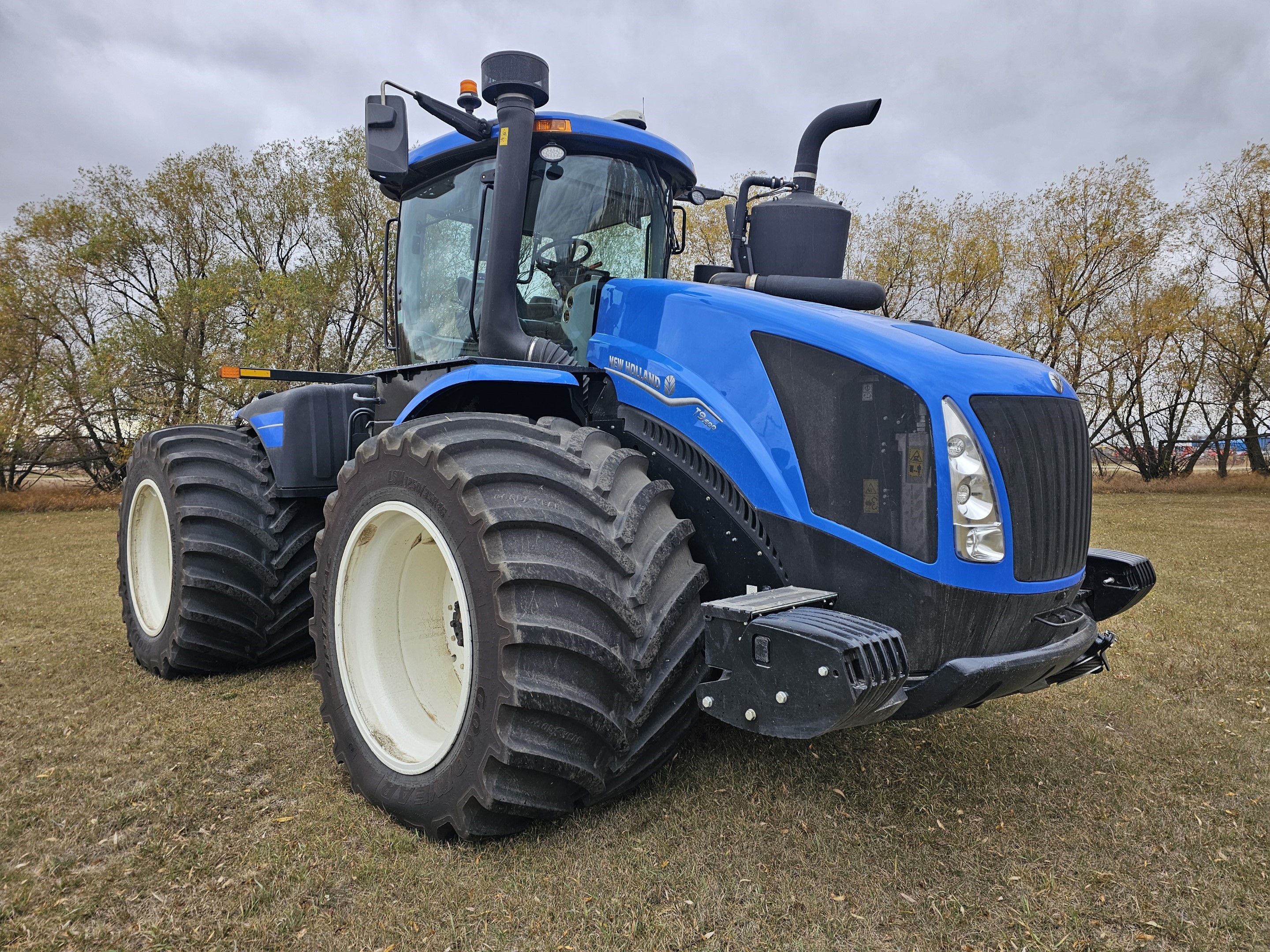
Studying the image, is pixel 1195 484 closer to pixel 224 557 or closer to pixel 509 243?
pixel 509 243

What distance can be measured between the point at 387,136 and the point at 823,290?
1.69 m

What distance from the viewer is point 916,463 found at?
213 cm

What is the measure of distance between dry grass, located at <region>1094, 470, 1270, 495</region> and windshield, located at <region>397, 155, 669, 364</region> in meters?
19.6

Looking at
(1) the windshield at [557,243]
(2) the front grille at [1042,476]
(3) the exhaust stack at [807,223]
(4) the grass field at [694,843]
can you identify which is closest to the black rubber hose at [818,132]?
(3) the exhaust stack at [807,223]

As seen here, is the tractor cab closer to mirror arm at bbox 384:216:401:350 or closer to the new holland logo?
the new holland logo

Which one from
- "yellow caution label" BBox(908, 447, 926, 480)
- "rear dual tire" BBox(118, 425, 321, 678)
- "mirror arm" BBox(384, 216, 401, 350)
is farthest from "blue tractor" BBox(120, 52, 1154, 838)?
"rear dual tire" BBox(118, 425, 321, 678)

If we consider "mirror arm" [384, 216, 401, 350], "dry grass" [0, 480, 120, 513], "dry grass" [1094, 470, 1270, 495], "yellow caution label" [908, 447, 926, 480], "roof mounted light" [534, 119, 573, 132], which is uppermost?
"roof mounted light" [534, 119, 573, 132]

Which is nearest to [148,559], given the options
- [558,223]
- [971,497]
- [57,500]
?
[558,223]

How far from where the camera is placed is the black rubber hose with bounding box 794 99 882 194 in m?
3.07

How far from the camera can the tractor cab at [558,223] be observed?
317 cm

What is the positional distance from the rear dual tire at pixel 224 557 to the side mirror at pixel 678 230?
7.45 feet

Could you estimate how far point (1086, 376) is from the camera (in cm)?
2317

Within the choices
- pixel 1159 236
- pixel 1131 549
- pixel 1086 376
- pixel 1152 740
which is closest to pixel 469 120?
pixel 1152 740

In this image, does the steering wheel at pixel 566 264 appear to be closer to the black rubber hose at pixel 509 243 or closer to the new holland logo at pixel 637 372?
the black rubber hose at pixel 509 243
